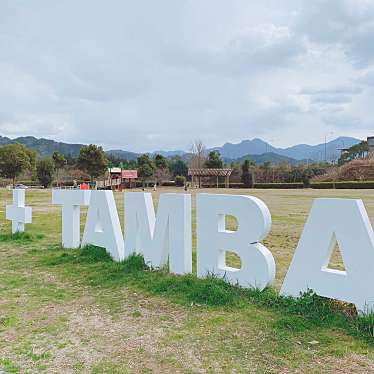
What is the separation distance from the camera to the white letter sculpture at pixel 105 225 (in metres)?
6.64

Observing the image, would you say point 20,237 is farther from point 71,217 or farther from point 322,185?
point 322,185

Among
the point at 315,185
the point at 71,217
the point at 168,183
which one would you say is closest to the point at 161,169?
the point at 168,183

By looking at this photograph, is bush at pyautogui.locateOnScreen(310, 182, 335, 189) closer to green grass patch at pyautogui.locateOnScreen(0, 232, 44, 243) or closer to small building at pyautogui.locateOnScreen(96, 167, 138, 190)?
small building at pyautogui.locateOnScreen(96, 167, 138, 190)

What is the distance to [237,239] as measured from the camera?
486 centimetres

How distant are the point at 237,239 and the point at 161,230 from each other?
1373 millimetres

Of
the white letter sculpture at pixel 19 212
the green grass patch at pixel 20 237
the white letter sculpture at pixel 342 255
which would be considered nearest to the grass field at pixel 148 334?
the white letter sculpture at pixel 342 255

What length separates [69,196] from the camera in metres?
7.92

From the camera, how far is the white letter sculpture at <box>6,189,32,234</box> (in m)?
9.47

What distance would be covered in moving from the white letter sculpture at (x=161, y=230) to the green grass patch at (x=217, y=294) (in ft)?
0.59

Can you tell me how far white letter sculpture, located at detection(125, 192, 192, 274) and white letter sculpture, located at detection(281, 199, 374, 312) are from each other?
163 centimetres

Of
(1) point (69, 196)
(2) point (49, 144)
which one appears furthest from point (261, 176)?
(2) point (49, 144)

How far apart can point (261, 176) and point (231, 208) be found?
1863 inches

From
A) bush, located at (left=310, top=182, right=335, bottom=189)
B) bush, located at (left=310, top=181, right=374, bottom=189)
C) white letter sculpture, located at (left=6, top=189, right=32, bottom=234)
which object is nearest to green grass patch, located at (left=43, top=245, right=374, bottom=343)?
white letter sculpture, located at (left=6, top=189, right=32, bottom=234)

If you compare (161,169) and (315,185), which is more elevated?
(161,169)
